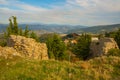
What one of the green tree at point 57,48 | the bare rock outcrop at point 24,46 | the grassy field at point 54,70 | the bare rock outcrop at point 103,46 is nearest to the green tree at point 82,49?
the bare rock outcrop at point 103,46

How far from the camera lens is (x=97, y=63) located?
1970 cm

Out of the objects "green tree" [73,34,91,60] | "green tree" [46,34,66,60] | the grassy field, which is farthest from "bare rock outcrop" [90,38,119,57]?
the grassy field

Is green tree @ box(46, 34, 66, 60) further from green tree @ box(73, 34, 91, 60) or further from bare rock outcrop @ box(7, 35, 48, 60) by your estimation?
bare rock outcrop @ box(7, 35, 48, 60)

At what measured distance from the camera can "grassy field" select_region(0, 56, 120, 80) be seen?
51.1ft

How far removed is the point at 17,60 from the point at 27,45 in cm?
1867

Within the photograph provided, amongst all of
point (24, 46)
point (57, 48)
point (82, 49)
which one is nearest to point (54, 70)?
point (24, 46)

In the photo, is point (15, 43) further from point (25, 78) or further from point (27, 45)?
point (25, 78)

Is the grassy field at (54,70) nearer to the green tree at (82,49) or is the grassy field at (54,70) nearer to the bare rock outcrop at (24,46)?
the bare rock outcrop at (24,46)

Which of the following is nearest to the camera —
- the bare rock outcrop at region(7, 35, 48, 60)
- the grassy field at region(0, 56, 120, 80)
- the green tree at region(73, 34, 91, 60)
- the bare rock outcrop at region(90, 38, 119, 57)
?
the grassy field at region(0, 56, 120, 80)

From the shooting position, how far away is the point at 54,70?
16891mm

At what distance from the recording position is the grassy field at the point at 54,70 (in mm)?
→ 15562

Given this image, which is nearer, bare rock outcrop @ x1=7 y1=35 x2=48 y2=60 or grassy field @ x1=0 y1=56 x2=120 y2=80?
grassy field @ x1=0 y1=56 x2=120 y2=80

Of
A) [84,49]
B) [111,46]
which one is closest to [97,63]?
[111,46]

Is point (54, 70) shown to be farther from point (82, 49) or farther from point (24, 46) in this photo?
point (82, 49)
